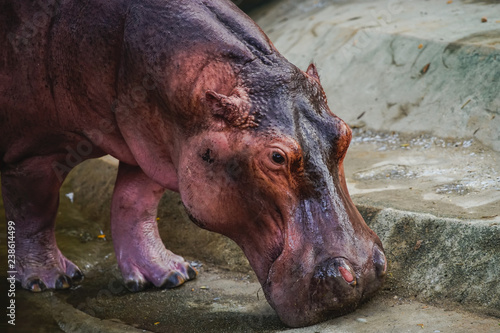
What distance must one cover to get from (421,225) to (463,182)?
32.2 inches

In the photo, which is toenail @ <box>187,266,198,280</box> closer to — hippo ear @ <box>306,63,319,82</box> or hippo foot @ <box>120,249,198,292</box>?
hippo foot @ <box>120,249,198,292</box>

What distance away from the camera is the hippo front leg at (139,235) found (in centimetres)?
455

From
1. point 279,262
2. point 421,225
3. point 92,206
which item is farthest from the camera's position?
point 92,206

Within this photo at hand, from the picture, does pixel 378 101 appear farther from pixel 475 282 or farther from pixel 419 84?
pixel 475 282

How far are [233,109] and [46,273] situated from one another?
192 cm

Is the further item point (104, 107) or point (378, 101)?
point (378, 101)

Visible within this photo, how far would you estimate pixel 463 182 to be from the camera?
4555 millimetres

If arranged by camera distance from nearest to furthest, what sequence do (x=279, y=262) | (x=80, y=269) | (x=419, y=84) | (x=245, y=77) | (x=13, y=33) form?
1. (x=279, y=262)
2. (x=245, y=77)
3. (x=13, y=33)
4. (x=80, y=269)
5. (x=419, y=84)

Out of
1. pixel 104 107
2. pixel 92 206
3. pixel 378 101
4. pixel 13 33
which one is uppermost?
pixel 13 33

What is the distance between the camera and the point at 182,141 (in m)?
3.67

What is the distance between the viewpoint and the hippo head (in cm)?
321

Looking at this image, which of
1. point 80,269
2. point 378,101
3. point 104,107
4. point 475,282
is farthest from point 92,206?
point 475,282

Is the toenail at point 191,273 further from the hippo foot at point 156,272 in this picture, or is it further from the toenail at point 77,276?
the toenail at point 77,276

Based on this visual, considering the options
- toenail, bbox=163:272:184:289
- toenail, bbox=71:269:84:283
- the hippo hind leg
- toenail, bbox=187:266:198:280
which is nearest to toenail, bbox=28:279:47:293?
the hippo hind leg
